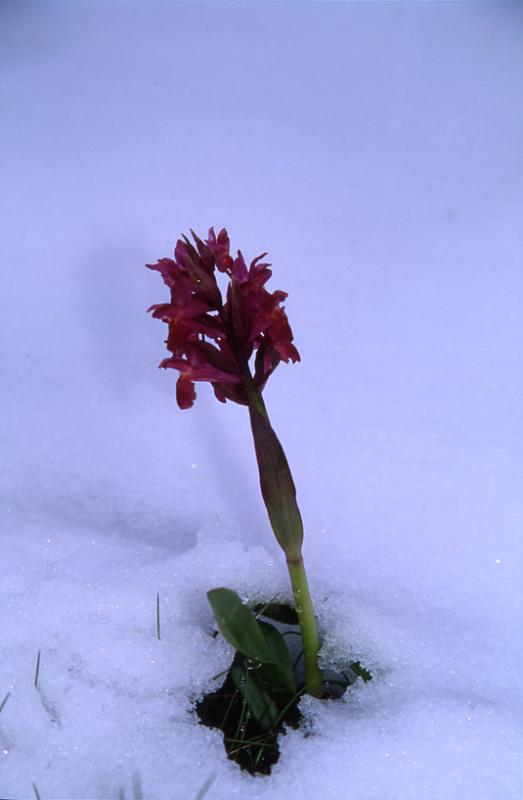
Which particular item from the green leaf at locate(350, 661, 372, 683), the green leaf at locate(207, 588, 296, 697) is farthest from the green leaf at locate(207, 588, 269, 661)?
the green leaf at locate(350, 661, 372, 683)

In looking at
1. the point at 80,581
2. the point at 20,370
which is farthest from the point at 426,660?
the point at 20,370

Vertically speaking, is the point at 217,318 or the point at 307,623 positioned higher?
the point at 217,318

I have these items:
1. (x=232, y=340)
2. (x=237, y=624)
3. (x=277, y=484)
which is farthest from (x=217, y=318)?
(x=237, y=624)

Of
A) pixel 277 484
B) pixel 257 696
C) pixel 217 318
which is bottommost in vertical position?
pixel 257 696

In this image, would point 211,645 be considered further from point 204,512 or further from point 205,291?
point 205,291

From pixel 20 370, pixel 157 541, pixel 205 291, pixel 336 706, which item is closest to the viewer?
pixel 205 291

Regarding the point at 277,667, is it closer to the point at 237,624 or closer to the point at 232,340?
the point at 237,624
